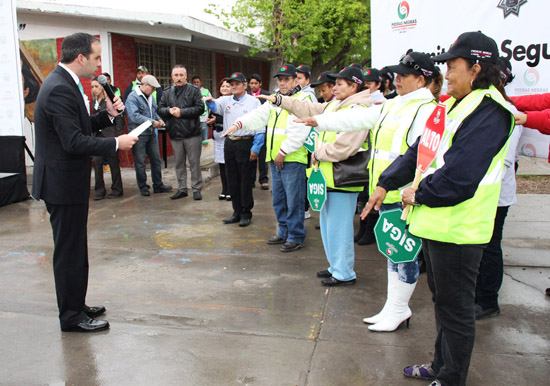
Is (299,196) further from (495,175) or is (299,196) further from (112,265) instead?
(495,175)

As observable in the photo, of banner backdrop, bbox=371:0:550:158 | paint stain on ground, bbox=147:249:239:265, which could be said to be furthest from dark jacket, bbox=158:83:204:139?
banner backdrop, bbox=371:0:550:158

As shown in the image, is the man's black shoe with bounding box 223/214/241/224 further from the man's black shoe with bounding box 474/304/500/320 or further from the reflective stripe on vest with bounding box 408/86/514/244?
the reflective stripe on vest with bounding box 408/86/514/244

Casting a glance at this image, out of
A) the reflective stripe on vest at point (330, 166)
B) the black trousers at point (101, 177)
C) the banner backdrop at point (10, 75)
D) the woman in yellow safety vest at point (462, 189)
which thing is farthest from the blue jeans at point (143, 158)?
the woman in yellow safety vest at point (462, 189)

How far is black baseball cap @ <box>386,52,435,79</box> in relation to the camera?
3.50 meters

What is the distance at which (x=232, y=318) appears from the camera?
396 centimetres

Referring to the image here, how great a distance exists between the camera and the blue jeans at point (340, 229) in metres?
4.46

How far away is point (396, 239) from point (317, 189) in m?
1.19

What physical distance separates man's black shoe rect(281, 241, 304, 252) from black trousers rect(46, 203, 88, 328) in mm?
2459

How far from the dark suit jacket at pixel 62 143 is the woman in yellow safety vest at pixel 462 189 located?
7.41ft

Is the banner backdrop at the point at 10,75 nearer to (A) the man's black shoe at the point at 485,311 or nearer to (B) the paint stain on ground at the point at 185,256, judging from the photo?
(B) the paint stain on ground at the point at 185,256

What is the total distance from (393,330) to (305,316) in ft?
2.28

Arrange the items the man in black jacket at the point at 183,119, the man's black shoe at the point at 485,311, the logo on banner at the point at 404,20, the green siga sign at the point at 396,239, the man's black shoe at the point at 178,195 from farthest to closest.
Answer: the man's black shoe at the point at 178,195 → the man in black jacket at the point at 183,119 → the logo on banner at the point at 404,20 → the man's black shoe at the point at 485,311 → the green siga sign at the point at 396,239

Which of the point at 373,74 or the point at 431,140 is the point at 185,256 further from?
the point at 431,140

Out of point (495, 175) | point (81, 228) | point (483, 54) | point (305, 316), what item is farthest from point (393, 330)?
point (81, 228)
